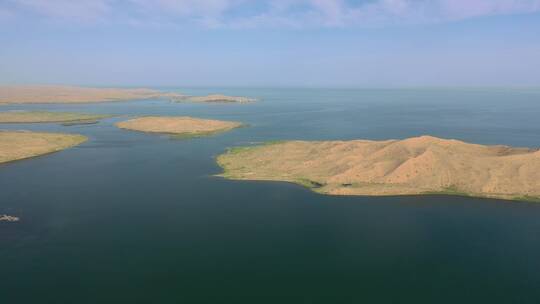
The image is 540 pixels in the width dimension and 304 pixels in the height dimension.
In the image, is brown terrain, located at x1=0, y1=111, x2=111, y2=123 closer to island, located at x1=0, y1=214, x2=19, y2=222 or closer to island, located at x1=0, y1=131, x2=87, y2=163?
island, located at x1=0, y1=131, x2=87, y2=163

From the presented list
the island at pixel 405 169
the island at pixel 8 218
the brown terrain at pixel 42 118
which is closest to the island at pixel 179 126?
the brown terrain at pixel 42 118

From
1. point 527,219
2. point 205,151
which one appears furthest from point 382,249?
point 205,151

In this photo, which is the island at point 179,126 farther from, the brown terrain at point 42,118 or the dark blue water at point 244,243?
the dark blue water at point 244,243

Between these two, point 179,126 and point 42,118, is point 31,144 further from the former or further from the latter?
point 42,118

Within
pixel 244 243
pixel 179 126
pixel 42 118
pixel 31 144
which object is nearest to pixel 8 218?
pixel 244 243

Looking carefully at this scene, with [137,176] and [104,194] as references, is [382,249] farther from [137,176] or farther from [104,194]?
[137,176]

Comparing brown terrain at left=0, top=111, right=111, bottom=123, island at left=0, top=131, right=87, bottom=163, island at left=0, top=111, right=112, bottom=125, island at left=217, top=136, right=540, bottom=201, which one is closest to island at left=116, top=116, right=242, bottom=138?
island at left=0, top=131, right=87, bottom=163
